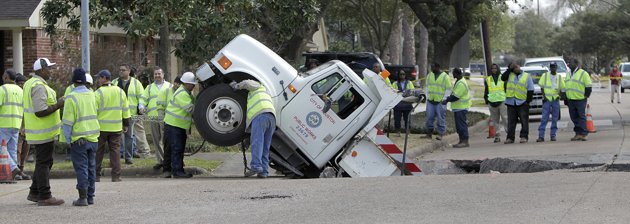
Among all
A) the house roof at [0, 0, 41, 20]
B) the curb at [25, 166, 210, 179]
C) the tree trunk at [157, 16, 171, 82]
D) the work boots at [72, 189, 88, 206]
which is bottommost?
the curb at [25, 166, 210, 179]

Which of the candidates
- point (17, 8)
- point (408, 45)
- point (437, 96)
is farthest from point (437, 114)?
point (408, 45)

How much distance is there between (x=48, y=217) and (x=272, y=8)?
10945mm

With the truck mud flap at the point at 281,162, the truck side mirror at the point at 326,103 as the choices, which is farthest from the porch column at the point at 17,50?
the truck side mirror at the point at 326,103

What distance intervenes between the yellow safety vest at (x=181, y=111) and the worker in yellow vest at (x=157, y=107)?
804mm

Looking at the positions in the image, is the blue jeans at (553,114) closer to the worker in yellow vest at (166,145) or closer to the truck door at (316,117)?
the truck door at (316,117)

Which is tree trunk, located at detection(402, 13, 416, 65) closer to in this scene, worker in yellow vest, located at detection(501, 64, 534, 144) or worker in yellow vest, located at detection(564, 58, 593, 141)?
worker in yellow vest, located at detection(501, 64, 534, 144)

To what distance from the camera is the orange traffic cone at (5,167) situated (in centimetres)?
1335

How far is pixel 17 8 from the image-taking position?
73.8 ft

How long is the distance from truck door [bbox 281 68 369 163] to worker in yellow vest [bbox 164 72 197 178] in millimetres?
1550

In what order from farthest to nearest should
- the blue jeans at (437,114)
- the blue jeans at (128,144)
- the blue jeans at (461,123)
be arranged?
the blue jeans at (437,114)
the blue jeans at (461,123)
the blue jeans at (128,144)

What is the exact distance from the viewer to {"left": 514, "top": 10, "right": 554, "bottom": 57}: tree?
114213 mm

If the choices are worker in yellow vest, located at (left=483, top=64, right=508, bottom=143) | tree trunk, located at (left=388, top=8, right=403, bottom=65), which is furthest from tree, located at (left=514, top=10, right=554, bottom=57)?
worker in yellow vest, located at (left=483, top=64, right=508, bottom=143)

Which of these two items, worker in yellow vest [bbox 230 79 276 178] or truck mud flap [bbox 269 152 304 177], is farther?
truck mud flap [bbox 269 152 304 177]

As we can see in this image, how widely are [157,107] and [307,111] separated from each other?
2926mm
